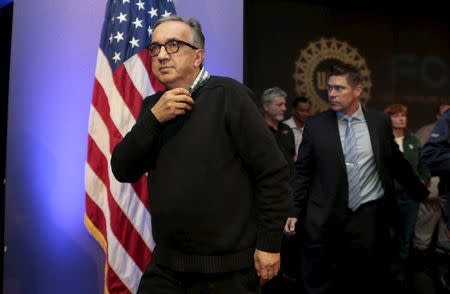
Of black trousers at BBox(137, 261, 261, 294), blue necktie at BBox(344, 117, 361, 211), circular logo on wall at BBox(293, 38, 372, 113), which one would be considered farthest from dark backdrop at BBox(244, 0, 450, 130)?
black trousers at BBox(137, 261, 261, 294)

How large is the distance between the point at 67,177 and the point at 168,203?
1.77 metres

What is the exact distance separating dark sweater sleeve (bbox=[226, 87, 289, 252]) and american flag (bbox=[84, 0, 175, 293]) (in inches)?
56.9

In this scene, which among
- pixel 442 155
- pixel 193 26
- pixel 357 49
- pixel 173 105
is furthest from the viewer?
pixel 357 49

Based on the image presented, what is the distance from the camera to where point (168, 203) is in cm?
199

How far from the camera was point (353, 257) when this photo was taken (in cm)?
354

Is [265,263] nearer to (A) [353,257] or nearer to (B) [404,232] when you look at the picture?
(A) [353,257]

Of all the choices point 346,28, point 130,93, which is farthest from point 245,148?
point 346,28

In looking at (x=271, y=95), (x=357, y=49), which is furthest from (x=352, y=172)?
(x=357, y=49)

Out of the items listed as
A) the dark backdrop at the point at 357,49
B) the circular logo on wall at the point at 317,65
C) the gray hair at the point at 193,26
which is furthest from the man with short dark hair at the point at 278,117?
the gray hair at the point at 193,26

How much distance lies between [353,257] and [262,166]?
1.83m

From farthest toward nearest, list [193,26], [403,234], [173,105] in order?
1. [403,234]
2. [193,26]
3. [173,105]

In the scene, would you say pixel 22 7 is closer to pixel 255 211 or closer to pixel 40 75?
pixel 40 75

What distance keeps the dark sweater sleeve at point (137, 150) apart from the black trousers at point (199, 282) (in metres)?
0.39

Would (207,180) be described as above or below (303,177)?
above
